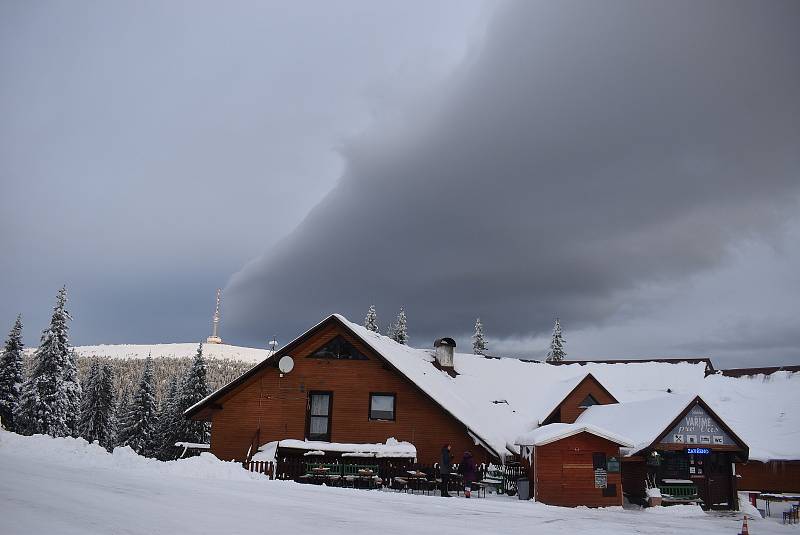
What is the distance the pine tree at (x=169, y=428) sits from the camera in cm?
5875

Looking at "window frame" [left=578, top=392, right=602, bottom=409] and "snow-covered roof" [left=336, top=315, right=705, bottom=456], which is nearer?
"snow-covered roof" [left=336, top=315, right=705, bottom=456]

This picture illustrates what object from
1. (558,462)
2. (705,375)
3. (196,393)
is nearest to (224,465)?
(558,462)

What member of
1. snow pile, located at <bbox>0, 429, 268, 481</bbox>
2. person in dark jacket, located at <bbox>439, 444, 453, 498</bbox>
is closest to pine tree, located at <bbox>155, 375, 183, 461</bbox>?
snow pile, located at <bbox>0, 429, 268, 481</bbox>

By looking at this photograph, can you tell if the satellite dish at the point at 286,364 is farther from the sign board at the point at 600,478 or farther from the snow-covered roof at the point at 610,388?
the sign board at the point at 600,478

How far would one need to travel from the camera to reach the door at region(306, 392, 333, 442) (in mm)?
28719

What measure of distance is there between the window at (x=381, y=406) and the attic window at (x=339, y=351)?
2025 mm

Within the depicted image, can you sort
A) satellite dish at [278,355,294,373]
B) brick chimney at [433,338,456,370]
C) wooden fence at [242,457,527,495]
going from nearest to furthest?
wooden fence at [242,457,527,495] → satellite dish at [278,355,294,373] → brick chimney at [433,338,456,370]

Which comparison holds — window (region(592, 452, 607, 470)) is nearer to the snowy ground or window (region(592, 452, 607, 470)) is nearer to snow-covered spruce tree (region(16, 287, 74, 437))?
the snowy ground

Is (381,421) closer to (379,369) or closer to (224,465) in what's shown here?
(379,369)

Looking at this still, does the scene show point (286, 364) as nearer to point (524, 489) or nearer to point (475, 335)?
point (524, 489)

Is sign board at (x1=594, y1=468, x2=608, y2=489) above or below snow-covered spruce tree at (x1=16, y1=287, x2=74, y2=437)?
below

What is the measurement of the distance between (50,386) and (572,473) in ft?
154

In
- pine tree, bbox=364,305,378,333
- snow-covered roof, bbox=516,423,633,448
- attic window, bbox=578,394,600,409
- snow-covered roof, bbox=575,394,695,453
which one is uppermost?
pine tree, bbox=364,305,378,333

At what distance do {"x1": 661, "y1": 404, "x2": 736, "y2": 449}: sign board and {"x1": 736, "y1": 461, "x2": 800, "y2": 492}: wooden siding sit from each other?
1316 centimetres
